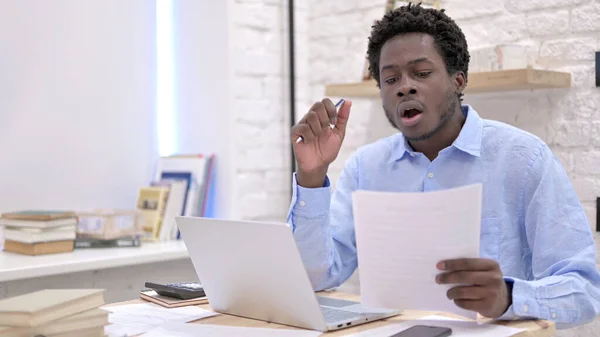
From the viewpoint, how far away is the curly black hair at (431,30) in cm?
177

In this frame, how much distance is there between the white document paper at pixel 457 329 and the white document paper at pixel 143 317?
0.35m

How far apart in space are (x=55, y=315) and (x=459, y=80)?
1.08 metres

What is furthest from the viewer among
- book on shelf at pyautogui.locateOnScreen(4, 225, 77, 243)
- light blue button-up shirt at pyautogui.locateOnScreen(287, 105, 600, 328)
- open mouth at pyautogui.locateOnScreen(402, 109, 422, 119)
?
book on shelf at pyautogui.locateOnScreen(4, 225, 77, 243)

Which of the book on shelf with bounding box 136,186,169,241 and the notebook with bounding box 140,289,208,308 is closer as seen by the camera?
the notebook with bounding box 140,289,208,308

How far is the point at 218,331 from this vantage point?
4.44 ft

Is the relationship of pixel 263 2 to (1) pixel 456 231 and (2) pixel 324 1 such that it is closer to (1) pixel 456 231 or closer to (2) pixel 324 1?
(2) pixel 324 1

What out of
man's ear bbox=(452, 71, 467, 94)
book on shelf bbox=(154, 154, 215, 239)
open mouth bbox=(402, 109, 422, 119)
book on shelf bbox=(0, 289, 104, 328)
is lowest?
book on shelf bbox=(0, 289, 104, 328)

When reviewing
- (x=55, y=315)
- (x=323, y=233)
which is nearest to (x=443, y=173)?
(x=323, y=233)

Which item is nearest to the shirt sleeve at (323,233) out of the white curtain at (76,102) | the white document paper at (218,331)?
the white document paper at (218,331)

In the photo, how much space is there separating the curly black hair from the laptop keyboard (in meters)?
0.67

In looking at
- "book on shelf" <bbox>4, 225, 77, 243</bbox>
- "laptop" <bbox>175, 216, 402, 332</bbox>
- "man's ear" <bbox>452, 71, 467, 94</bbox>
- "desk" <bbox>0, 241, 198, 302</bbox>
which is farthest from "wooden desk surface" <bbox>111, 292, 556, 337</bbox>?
"book on shelf" <bbox>4, 225, 77, 243</bbox>

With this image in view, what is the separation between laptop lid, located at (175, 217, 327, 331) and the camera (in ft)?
4.21

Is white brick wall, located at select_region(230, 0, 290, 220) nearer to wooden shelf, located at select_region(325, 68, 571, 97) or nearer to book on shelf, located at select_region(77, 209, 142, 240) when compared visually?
book on shelf, located at select_region(77, 209, 142, 240)

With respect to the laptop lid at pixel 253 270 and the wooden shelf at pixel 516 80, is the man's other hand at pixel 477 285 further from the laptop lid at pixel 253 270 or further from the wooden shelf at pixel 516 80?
the wooden shelf at pixel 516 80
